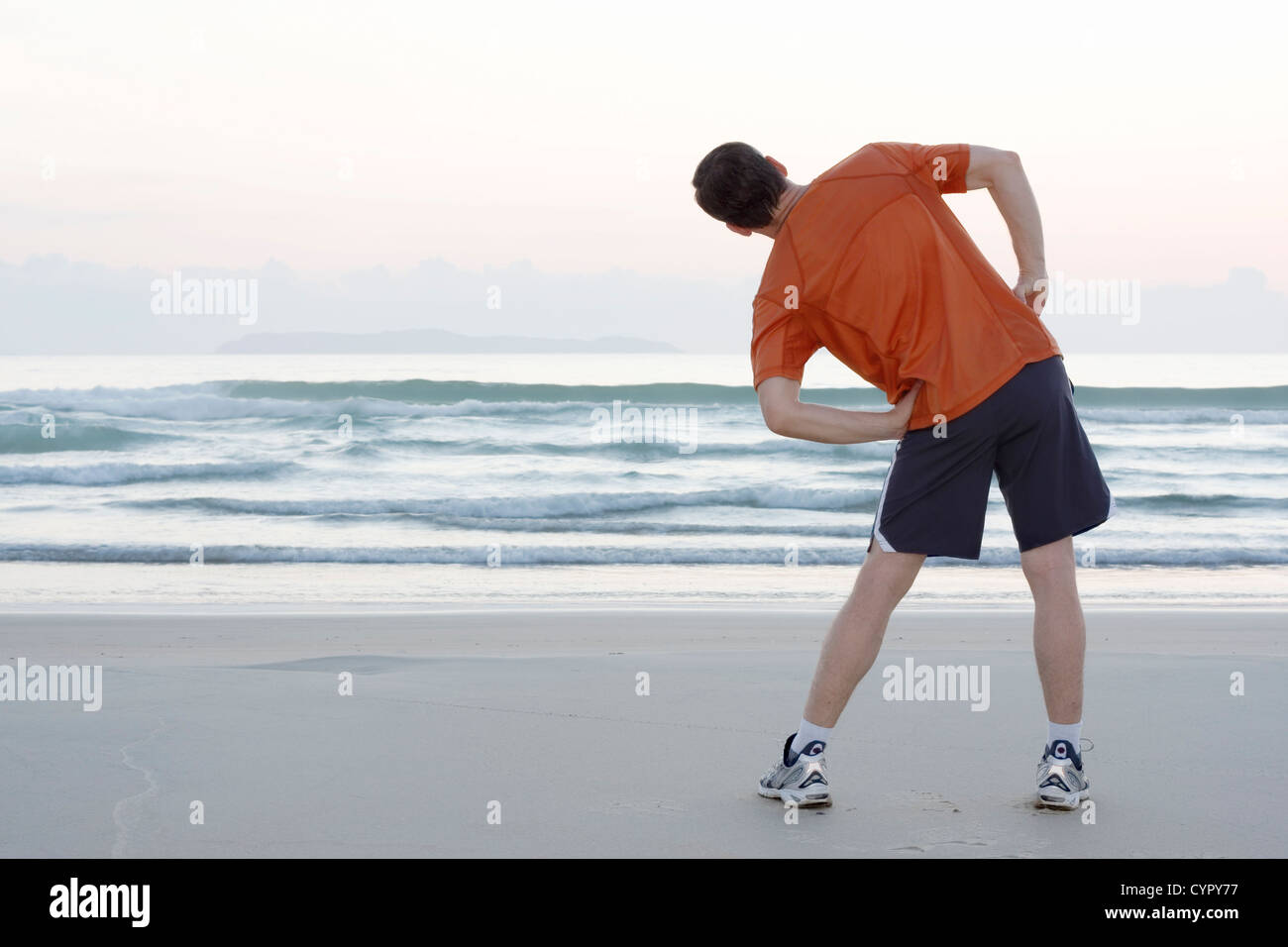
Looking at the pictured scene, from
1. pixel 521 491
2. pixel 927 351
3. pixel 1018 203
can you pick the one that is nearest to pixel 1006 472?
pixel 927 351

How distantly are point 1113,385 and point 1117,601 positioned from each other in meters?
24.1

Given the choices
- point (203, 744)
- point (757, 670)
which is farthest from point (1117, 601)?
point (203, 744)

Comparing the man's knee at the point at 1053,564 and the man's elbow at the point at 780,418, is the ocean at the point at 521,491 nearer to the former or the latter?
the man's knee at the point at 1053,564

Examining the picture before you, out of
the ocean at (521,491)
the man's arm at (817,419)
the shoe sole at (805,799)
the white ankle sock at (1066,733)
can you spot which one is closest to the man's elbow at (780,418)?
the man's arm at (817,419)

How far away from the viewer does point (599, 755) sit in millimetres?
3281

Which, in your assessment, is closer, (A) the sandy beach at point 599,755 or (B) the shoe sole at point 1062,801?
(A) the sandy beach at point 599,755

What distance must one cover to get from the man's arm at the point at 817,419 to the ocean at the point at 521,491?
454 cm

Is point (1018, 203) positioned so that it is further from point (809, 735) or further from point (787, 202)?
Answer: point (809, 735)

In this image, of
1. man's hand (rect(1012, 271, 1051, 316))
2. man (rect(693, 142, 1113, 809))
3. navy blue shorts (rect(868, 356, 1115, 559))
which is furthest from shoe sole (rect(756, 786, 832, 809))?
man's hand (rect(1012, 271, 1051, 316))

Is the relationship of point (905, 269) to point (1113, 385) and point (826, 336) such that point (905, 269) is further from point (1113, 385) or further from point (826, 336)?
point (1113, 385)

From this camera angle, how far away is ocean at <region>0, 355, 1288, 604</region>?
8.20 metres

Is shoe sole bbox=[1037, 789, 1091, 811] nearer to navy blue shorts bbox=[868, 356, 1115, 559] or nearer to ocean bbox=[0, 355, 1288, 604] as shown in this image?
navy blue shorts bbox=[868, 356, 1115, 559]

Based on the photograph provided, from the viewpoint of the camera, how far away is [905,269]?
8.64 ft

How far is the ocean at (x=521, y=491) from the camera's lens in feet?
26.9
